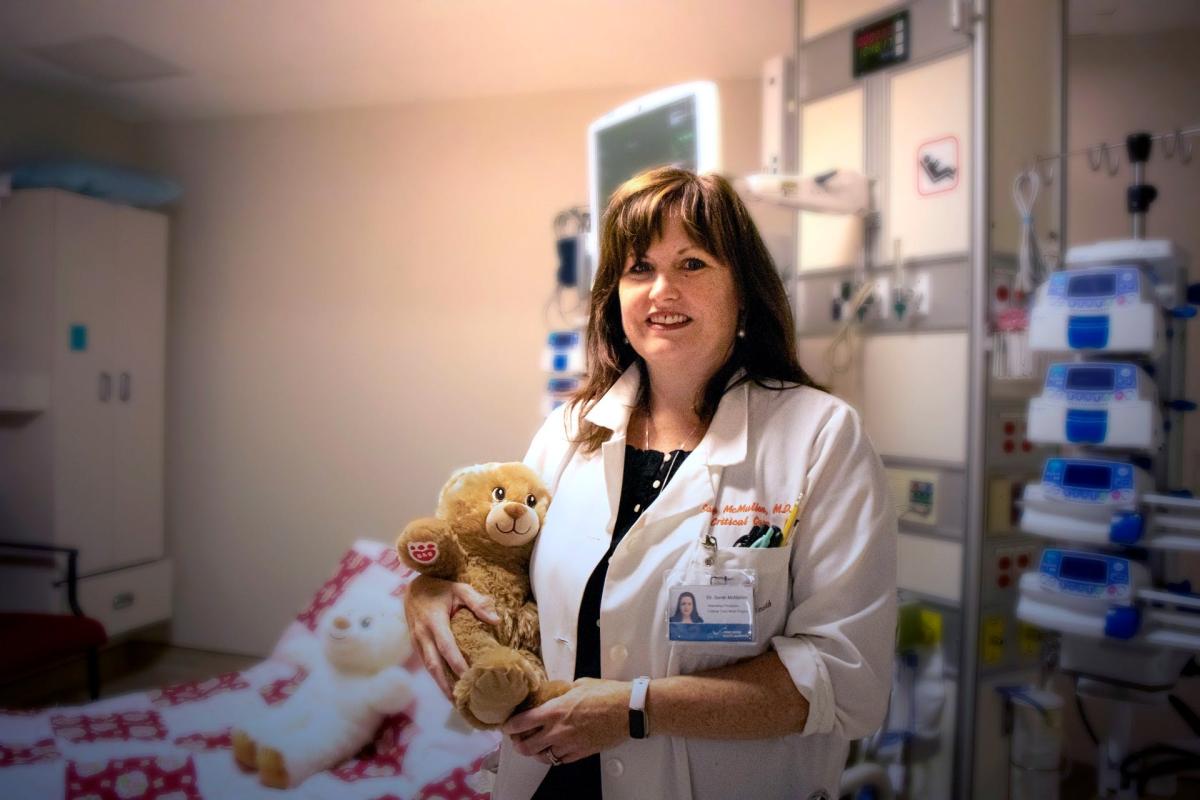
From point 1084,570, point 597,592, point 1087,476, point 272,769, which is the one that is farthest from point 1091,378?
point 272,769

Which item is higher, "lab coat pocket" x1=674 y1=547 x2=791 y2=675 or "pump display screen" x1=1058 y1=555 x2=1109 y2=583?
"lab coat pocket" x1=674 y1=547 x2=791 y2=675

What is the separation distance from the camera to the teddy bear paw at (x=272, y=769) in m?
1.41

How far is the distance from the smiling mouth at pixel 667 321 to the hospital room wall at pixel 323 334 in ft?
3.29

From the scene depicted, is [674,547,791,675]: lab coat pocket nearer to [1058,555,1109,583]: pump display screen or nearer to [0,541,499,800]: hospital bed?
[0,541,499,800]: hospital bed

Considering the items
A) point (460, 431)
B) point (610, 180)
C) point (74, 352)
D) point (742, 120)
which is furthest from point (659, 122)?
point (74, 352)

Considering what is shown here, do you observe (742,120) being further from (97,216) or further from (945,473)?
(97,216)

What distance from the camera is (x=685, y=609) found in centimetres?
81

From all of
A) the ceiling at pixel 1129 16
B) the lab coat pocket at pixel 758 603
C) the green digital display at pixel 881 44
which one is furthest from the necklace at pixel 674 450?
the ceiling at pixel 1129 16

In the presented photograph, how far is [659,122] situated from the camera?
162 centimetres

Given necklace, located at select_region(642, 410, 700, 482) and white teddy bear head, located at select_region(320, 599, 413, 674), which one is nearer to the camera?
necklace, located at select_region(642, 410, 700, 482)

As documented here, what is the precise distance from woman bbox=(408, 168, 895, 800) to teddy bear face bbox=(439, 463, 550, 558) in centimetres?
3

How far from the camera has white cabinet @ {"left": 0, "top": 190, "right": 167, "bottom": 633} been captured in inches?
70.3

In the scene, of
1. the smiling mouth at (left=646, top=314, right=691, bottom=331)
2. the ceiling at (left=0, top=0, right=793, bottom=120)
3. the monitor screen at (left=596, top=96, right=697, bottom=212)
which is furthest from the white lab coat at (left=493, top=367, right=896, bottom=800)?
the ceiling at (left=0, top=0, right=793, bottom=120)

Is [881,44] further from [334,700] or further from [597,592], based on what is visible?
[334,700]
